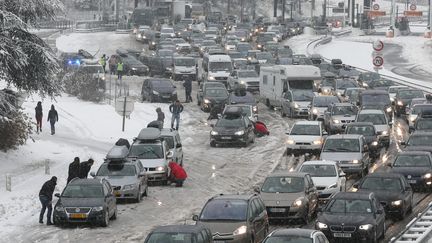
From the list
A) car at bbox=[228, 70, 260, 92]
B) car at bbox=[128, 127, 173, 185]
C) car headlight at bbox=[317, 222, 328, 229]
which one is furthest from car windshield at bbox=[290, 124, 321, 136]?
car at bbox=[228, 70, 260, 92]

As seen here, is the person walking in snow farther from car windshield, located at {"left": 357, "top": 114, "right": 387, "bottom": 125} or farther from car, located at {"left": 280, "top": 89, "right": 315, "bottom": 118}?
A: car windshield, located at {"left": 357, "top": 114, "right": 387, "bottom": 125}

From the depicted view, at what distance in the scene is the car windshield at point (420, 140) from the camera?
41.6 metres

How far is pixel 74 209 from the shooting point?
94.1ft

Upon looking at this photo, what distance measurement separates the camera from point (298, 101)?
5641cm

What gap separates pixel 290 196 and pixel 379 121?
18.3 m

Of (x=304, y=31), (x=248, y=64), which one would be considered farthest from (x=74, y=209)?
(x=304, y=31)

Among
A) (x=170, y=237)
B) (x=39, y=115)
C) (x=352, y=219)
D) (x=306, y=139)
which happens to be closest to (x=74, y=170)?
(x=352, y=219)

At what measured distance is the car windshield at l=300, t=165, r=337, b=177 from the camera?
108 feet

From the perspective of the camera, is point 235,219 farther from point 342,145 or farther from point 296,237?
point 342,145

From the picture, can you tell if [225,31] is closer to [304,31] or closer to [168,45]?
[304,31]

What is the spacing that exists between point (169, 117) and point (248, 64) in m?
21.7

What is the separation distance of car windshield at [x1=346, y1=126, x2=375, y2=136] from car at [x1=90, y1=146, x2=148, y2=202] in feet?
39.4

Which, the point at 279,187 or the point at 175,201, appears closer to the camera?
the point at 279,187

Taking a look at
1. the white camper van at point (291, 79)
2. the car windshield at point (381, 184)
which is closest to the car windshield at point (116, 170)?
the car windshield at point (381, 184)
